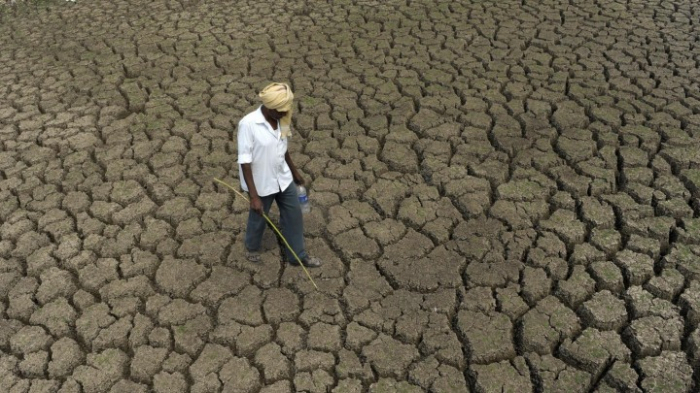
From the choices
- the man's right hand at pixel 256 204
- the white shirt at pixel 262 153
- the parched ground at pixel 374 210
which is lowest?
the parched ground at pixel 374 210

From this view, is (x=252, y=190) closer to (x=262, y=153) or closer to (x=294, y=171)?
(x=262, y=153)

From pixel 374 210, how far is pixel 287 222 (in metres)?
0.78

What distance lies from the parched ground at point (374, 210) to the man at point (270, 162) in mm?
340

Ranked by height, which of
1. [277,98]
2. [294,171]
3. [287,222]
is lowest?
[287,222]

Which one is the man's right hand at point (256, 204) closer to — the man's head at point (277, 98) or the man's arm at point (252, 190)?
the man's arm at point (252, 190)

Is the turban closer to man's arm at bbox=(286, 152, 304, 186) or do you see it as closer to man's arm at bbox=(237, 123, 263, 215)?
man's arm at bbox=(237, 123, 263, 215)

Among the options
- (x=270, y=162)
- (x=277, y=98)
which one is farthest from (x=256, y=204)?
(x=277, y=98)

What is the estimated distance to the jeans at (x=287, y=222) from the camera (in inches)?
127

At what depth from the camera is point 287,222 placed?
3.30 m

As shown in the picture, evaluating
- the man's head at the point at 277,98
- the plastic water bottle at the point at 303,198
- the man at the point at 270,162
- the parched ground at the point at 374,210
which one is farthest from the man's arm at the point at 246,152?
the parched ground at the point at 374,210

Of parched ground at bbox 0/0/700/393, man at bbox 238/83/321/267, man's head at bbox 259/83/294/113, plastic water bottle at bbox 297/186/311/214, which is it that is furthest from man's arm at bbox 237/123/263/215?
parched ground at bbox 0/0/700/393

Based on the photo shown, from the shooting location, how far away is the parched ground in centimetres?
289

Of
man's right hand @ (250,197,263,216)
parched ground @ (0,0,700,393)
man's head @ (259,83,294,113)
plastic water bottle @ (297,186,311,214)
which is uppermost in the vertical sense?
man's head @ (259,83,294,113)

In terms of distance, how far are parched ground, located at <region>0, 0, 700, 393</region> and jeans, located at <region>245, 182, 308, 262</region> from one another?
0.15m
